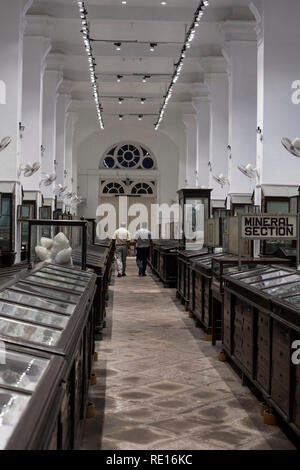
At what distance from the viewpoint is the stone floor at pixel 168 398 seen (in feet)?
14.5

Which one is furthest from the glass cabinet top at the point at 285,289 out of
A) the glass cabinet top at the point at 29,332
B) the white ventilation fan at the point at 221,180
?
the white ventilation fan at the point at 221,180

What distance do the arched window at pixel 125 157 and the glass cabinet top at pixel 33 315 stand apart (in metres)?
32.1

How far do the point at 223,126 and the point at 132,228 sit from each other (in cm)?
1421

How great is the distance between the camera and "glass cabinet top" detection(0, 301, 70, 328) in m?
3.32

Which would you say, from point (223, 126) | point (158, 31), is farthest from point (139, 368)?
point (223, 126)

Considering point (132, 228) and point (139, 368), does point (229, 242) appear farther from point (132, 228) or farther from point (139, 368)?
point (132, 228)

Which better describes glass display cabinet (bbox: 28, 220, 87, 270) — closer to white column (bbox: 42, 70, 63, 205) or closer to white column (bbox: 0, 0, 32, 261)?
white column (bbox: 0, 0, 32, 261)

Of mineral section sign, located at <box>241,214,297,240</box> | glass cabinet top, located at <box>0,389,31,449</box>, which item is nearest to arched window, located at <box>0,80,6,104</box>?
mineral section sign, located at <box>241,214,297,240</box>

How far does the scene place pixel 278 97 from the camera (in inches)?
583

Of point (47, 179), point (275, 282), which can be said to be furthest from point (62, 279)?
point (47, 179)

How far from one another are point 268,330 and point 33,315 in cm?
212

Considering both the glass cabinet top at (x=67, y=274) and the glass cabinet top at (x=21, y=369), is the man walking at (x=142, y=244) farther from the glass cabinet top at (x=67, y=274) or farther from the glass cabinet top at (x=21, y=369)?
the glass cabinet top at (x=21, y=369)

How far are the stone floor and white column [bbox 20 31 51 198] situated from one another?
32.5 ft

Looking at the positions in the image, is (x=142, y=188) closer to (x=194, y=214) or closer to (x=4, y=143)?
(x=194, y=214)
